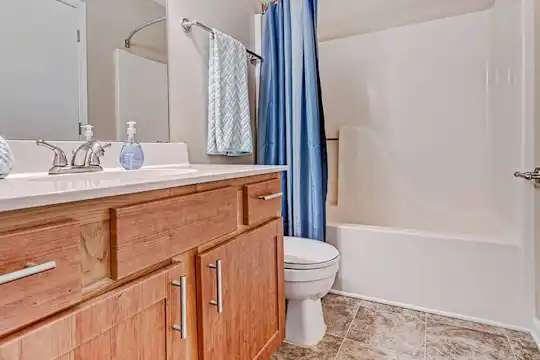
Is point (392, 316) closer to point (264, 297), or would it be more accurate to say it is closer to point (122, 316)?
point (264, 297)

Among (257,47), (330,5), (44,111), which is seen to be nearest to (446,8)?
(330,5)

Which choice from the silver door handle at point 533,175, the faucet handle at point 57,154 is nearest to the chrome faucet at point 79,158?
the faucet handle at point 57,154

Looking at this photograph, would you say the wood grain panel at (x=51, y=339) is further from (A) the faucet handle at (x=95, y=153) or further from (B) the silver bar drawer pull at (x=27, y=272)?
(A) the faucet handle at (x=95, y=153)

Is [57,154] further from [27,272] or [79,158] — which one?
[27,272]

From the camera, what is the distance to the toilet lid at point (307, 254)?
1.41 metres

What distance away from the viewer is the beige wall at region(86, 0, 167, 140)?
3.98ft

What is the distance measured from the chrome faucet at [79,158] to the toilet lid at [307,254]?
848 mm

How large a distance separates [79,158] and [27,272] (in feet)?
2.38

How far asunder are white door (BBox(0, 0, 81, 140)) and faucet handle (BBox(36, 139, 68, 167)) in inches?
1.4

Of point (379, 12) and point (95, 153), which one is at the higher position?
point (379, 12)

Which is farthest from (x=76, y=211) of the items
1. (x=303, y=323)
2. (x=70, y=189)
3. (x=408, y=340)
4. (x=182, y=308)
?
(x=408, y=340)

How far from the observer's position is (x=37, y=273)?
51 centimetres

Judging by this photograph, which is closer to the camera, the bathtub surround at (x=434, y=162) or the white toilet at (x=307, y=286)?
the white toilet at (x=307, y=286)

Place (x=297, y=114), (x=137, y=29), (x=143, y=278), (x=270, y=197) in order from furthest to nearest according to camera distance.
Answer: (x=297, y=114)
(x=137, y=29)
(x=270, y=197)
(x=143, y=278)
